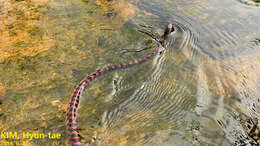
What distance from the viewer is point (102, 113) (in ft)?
11.9

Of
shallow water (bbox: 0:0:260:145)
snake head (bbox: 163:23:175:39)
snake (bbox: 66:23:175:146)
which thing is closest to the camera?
snake (bbox: 66:23:175:146)

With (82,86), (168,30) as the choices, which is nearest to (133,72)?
(82,86)

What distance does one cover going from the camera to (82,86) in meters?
3.92

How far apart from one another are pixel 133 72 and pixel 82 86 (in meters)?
1.14

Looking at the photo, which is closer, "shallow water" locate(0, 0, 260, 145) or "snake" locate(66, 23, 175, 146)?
"snake" locate(66, 23, 175, 146)

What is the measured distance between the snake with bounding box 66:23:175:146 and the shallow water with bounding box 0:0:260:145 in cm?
10

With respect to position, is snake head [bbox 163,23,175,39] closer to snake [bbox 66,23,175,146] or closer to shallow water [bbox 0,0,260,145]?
snake [bbox 66,23,175,146]

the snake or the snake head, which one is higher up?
the snake head

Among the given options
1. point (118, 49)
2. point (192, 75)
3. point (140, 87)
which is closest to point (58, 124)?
point (140, 87)

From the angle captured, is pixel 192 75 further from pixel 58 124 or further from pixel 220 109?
pixel 58 124

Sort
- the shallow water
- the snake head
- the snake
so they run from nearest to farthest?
the snake, the shallow water, the snake head

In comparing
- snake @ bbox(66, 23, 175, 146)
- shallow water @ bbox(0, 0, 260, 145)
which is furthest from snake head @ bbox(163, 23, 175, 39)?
shallow water @ bbox(0, 0, 260, 145)

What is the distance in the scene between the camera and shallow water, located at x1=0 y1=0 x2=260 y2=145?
135 inches

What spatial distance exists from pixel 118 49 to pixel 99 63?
0.61m
